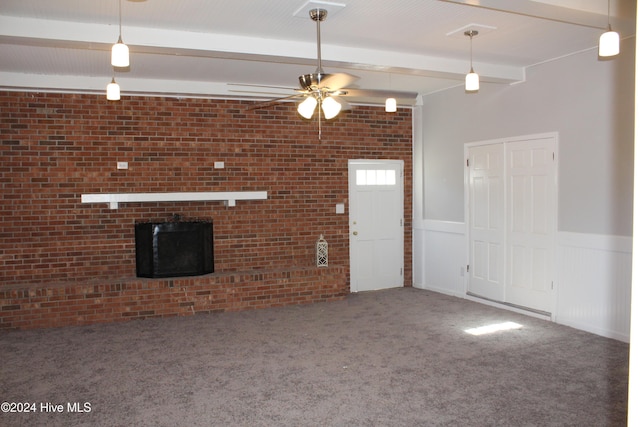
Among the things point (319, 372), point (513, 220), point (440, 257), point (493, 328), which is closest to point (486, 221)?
point (513, 220)

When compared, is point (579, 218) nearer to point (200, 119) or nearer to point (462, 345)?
point (462, 345)

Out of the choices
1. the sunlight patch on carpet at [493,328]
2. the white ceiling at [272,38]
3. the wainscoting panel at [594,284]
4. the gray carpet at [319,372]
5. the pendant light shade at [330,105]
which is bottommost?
the gray carpet at [319,372]

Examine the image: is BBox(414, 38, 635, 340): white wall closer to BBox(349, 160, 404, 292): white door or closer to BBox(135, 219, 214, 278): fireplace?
BBox(349, 160, 404, 292): white door

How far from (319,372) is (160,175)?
3.49m

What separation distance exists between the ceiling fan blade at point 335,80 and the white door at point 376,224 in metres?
3.74

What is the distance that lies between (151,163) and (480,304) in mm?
4523

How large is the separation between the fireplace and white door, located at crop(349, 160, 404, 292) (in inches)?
Result: 89.7

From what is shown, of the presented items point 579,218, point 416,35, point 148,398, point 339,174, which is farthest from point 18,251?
point 579,218

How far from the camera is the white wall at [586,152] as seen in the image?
4.73 m

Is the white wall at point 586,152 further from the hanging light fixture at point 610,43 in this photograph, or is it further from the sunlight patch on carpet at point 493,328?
the hanging light fixture at point 610,43

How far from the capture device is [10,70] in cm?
540

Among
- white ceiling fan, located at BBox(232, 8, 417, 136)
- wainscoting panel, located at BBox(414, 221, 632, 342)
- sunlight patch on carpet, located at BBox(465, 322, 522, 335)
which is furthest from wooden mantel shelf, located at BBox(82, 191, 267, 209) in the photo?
wainscoting panel, located at BBox(414, 221, 632, 342)

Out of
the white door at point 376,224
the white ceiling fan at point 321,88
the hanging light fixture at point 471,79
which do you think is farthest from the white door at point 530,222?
the white ceiling fan at point 321,88

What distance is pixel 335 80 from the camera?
350 centimetres
